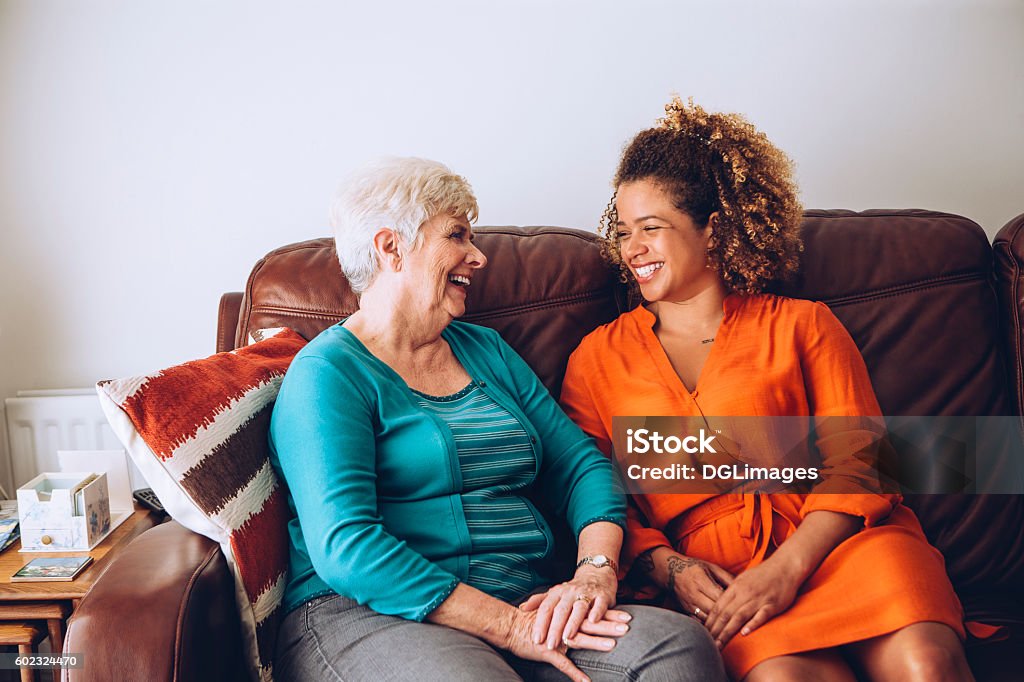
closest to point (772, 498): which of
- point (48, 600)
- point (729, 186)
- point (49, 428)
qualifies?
point (729, 186)

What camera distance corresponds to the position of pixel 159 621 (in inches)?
37.8

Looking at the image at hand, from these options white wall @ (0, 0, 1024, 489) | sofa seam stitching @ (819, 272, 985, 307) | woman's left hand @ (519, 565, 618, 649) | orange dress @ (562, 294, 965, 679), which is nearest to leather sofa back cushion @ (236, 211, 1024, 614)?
sofa seam stitching @ (819, 272, 985, 307)

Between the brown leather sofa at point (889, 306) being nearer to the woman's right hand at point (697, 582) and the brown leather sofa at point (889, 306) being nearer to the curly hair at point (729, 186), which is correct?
the curly hair at point (729, 186)

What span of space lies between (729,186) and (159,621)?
1.21 meters

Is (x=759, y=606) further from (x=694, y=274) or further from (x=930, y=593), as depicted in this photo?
(x=694, y=274)

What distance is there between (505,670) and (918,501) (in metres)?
0.96

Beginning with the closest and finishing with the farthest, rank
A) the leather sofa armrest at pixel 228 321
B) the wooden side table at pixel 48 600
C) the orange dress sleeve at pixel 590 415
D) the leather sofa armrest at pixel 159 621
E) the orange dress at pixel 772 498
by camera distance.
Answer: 1. the leather sofa armrest at pixel 159 621
2. the orange dress at pixel 772 498
3. the wooden side table at pixel 48 600
4. the orange dress sleeve at pixel 590 415
5. the leather sofa armrest at pixel 228 321

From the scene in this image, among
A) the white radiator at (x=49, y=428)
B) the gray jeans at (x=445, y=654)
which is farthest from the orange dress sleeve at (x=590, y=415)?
the white radiator at (x=49, y=428)

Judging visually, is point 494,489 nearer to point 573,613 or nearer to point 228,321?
point 573,613

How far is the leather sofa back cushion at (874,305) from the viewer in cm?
156

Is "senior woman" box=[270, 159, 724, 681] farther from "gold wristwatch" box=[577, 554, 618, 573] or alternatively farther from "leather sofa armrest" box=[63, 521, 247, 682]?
"leather sofa armrest" box=[63, 521, 247, 682]

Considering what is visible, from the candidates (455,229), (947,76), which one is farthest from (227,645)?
(947,76)

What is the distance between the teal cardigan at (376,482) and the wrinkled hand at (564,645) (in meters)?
0.11

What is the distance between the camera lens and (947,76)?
2000 millimetres
